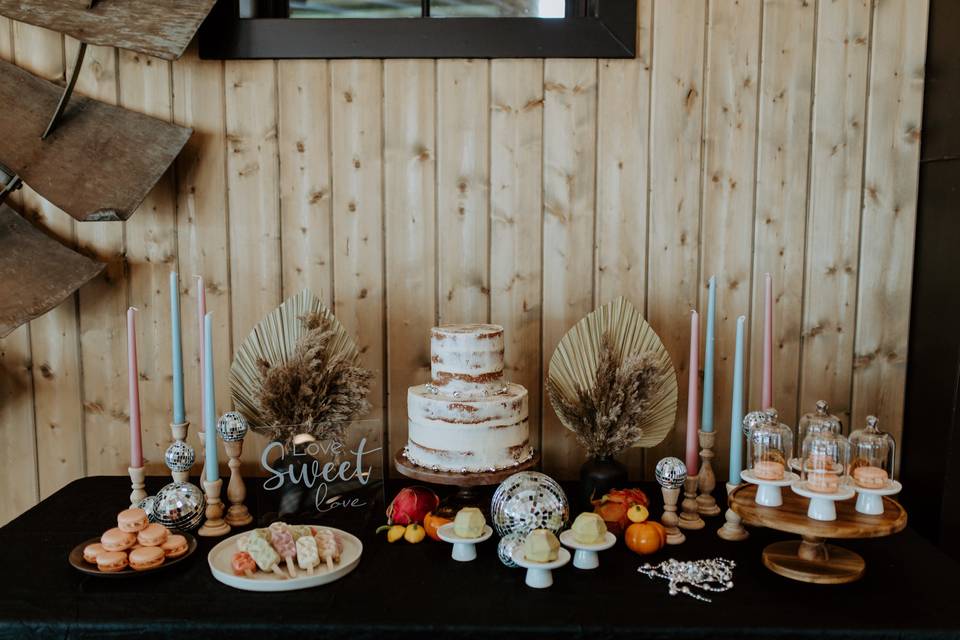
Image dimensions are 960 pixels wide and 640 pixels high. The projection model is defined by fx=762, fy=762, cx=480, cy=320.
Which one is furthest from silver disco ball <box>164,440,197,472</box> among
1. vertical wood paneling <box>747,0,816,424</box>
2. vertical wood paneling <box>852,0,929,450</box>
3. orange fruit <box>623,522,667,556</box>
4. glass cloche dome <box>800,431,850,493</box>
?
vertical wood paneling <box>852,0,929,450</box>

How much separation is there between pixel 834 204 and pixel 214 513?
1.27 m

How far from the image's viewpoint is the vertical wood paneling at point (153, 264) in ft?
4.88

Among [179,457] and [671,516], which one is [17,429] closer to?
[179,457]

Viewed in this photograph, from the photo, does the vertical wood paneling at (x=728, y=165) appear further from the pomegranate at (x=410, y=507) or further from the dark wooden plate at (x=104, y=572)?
the dark wooden plate at (x=104, y=572)

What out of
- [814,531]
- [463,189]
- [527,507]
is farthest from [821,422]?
[463,189]

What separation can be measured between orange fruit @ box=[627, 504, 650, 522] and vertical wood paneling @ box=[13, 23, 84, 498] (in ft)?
3.67

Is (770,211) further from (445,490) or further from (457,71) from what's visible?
(445,490)

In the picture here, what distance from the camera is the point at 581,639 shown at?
3.07ft

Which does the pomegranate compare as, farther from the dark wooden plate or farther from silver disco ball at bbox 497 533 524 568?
the dark wooden plate

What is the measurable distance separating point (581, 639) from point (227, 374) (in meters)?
0.93

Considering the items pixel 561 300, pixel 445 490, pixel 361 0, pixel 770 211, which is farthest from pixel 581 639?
pixel 361 0

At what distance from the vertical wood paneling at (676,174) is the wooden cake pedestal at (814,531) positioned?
0.43 meters

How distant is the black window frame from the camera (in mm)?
1453

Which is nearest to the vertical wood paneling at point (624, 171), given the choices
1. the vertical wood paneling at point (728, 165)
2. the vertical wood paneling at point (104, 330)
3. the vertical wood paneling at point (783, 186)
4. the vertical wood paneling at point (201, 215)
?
the vertical wood paneling at point (728, 165)
